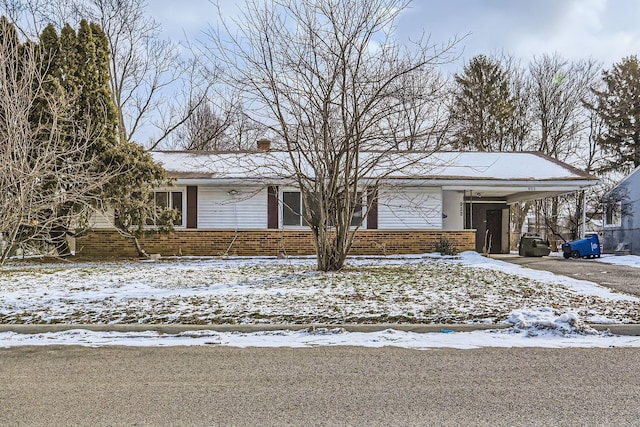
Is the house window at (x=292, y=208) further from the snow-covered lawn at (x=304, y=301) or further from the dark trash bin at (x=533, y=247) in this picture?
the dark trash bin at (x=533, y=247)

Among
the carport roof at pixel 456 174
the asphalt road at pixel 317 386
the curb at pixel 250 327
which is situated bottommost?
the asphalt road at pixel 317 386

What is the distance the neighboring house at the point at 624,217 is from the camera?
22.7 metres

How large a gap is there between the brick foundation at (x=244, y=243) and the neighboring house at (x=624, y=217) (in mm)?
10196

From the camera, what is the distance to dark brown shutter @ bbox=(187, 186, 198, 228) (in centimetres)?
1861

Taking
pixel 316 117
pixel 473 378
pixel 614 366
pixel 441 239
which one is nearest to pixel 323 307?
pixel 473 378

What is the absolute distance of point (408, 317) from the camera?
7070 mm

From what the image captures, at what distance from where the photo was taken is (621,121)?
3359 centimetres

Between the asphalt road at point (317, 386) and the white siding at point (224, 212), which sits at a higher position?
the white siding at point (224, 212)

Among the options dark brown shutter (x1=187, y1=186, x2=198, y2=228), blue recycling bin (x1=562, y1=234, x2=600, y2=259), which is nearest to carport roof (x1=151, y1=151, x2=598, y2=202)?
dark brown shutter (x1=187, y1=186, x2=198, y2=228)

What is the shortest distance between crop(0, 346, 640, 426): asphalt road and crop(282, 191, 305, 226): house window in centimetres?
1287

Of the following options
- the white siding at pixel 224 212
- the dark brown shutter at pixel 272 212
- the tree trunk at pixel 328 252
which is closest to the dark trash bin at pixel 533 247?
the dark brown shutter at pixel 272 212

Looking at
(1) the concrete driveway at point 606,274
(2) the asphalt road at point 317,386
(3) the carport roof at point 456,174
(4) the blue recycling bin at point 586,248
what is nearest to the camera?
(2) the asphalt road at point 317,386

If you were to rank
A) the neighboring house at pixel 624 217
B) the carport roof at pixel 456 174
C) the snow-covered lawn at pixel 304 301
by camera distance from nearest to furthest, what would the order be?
the snow-covered lawn at pixel 304 301
the carport roof at pixel 456 174
the neighboring house at pixel 624 217

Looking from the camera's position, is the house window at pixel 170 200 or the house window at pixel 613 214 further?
the house window at pixel 613 214
